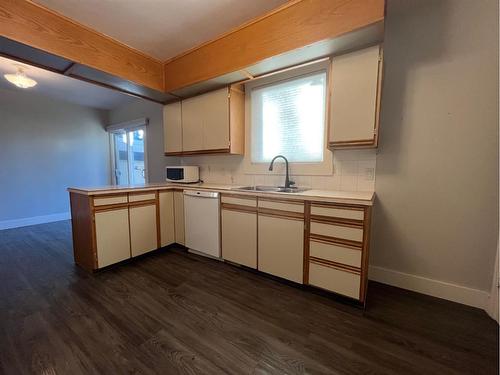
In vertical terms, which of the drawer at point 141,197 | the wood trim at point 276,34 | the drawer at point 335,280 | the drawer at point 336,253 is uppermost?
the wood trim at point 276,34

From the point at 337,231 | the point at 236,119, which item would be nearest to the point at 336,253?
the point at 337,231

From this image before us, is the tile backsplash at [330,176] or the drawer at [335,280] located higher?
the tile backsplash at [330,176]

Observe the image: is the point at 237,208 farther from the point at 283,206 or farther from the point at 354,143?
the point at 354,143

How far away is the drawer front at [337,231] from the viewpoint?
1.67 meters

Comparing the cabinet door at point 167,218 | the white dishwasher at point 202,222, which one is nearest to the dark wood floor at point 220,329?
the white dishwasher at point 202,222

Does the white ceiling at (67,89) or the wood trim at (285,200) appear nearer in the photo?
the wood trim at (285,200)

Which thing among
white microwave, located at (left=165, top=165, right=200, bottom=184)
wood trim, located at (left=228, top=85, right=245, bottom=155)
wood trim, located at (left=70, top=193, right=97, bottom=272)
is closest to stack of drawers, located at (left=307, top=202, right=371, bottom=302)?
wood trim, located at (left=228, top=85, right=245, bottom=155)

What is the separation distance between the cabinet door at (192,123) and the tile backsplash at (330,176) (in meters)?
0.38

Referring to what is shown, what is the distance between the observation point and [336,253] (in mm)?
1772

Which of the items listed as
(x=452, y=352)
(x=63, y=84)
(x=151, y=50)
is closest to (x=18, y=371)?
(x=452, y=352)

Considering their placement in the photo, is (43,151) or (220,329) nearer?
(220,329)

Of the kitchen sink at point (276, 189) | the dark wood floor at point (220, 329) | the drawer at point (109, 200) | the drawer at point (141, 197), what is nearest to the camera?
the dark wood floor at point (220, 329)

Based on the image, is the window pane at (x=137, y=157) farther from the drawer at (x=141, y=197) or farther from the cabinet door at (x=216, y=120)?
the cabinet door at (x=216, y=120)

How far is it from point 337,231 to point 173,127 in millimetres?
2833
